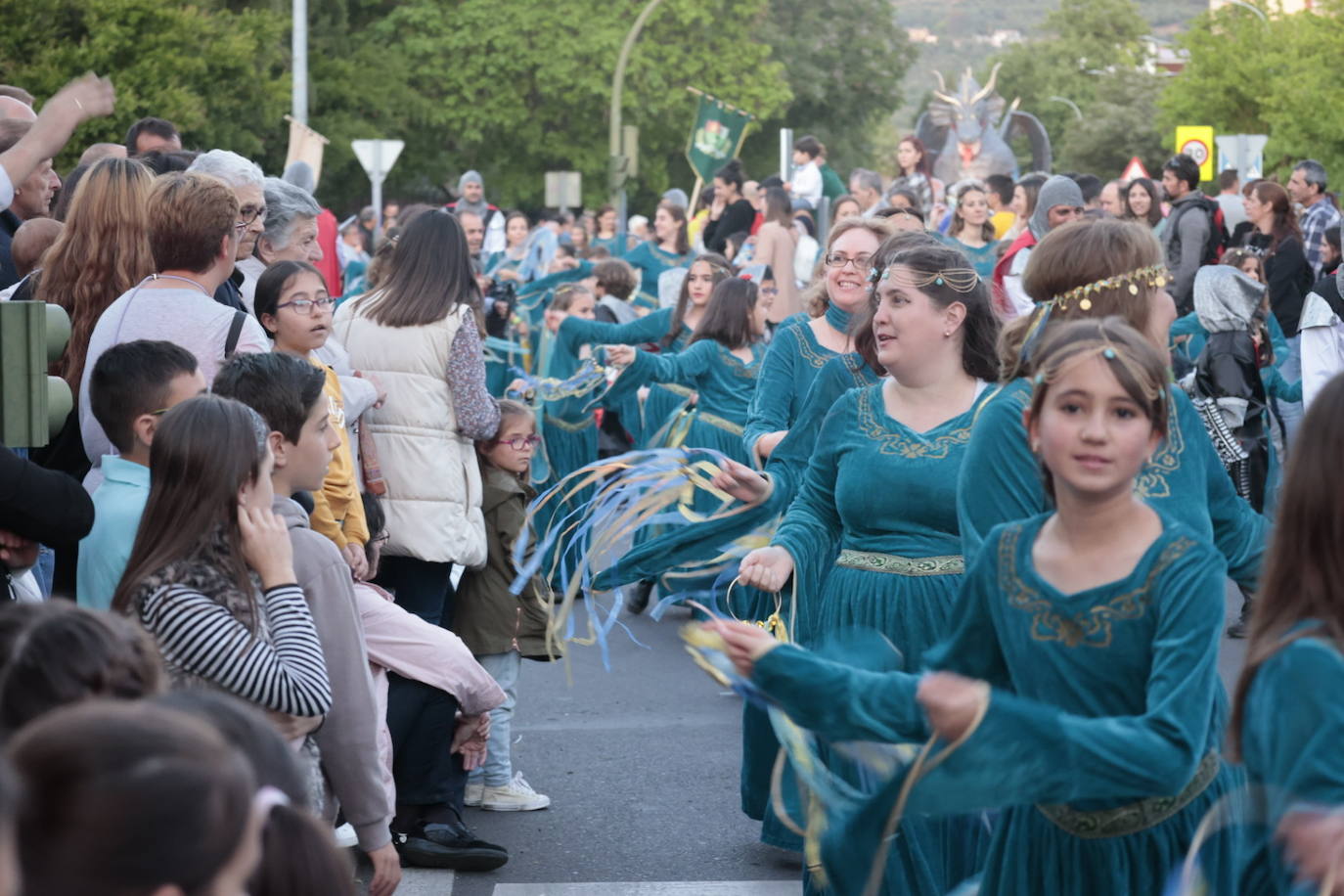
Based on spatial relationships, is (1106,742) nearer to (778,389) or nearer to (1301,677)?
(1301,677)

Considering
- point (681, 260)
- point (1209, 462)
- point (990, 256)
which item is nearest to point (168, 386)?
point (1209, 462)

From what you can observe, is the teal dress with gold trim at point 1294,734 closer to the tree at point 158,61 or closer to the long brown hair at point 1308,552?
the long brown hair at point 1308,552

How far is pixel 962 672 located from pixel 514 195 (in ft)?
156

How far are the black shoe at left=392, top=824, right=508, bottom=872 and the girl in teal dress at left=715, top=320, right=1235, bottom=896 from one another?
2.75m

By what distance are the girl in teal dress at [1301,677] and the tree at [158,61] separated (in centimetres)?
2247

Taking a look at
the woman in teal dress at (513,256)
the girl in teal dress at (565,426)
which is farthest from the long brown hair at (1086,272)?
the woman in teal dress at (513,256)

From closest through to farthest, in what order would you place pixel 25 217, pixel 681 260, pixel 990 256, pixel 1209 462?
pixel 1209 462
pixel 25 217
pixel 990 256
pixel 681 260

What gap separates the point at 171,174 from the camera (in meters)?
5.38

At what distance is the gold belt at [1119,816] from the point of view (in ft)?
10.6

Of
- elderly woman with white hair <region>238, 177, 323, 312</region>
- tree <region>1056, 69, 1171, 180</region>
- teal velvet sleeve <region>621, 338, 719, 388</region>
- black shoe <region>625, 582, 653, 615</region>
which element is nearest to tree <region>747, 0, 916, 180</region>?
tree <region>1056, 69, 1171, 180</region>

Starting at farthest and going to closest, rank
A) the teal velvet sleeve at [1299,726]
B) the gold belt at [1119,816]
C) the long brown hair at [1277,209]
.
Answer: the long brown hair at [1277,209] → the gold belt at [1119,816] → the teal velvet sleeve at [1299,726]

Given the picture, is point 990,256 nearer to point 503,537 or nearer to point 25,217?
point 503,537

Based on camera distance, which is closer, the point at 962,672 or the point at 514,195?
the point at 962,672

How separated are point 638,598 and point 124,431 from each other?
21.0 ft
